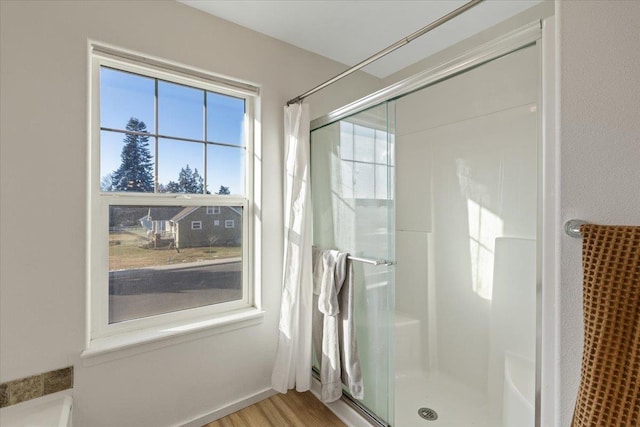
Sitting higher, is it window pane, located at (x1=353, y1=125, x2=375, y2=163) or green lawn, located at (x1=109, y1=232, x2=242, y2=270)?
window pane, located at (x1=353, y1=125, x2=375, y2=163)

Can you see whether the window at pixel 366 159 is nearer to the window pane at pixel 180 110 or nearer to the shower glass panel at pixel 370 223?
the shower glass panel at pixel 370 223

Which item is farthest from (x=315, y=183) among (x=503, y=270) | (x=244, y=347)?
(x=503, y=270)

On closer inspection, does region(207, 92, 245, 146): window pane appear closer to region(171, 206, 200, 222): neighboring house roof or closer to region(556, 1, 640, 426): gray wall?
region(171, 206, 200, 222): neighboring house roof

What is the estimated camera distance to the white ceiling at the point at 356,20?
1615mm

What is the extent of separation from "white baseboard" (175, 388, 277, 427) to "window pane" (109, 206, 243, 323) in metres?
0.61

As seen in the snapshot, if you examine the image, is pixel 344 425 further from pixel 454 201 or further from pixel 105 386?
pixel 454 201

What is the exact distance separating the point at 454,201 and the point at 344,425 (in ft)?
5.08

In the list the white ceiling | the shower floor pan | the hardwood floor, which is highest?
the white ceiling

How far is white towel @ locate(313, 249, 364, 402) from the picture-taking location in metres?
1.61

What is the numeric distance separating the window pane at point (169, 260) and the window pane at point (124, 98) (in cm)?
46

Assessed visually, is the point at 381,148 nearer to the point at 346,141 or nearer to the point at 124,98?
the point at 346,141

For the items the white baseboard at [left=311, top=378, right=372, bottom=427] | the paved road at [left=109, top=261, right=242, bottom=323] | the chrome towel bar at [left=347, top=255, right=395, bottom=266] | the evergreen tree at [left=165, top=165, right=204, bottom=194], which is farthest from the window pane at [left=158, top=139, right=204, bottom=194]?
the white baseboard at [left=311, top=378, right=372, bottom=427]

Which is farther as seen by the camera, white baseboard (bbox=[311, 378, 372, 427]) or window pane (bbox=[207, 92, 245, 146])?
window pane (bbox=[207, 92, 245, 146])

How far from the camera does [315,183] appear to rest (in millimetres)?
1979
